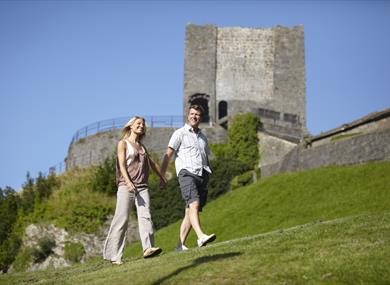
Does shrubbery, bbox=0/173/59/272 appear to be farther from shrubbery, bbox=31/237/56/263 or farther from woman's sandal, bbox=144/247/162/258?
woman's sandal, bbox=144/247/162/258

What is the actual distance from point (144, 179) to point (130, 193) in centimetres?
36

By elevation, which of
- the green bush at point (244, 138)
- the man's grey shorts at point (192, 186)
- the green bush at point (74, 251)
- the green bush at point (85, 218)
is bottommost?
the green bush at point (74, 251)

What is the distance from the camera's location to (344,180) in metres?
20.6

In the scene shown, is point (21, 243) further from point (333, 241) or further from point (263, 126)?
point (333, 241)

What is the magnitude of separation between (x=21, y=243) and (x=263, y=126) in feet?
58.9

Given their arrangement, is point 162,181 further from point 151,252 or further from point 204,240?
point 151,252

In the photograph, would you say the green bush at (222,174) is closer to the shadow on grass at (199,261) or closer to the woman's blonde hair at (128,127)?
the woman's blonde hair at (128,127)

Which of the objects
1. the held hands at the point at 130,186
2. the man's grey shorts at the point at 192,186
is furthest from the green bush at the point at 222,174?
the held hands at the point at 130,186

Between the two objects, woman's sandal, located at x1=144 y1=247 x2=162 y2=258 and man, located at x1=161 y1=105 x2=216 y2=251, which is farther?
man, located at x1=161 y1=105 x2=216 y2=251

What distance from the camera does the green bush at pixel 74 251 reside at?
28016 millimetres

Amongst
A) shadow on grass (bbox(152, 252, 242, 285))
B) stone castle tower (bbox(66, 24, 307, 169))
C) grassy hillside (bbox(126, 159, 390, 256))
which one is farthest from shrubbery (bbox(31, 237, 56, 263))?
stone castle tower (bbox(66, 24, 307, 169))

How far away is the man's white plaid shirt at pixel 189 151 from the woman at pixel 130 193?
83cm

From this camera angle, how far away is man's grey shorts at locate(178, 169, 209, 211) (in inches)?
430

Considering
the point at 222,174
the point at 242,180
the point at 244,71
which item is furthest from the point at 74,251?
the point at 244,71
